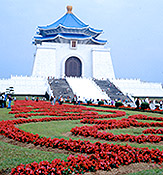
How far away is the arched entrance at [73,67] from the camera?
125ft

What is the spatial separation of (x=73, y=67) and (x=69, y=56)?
6.15 ft

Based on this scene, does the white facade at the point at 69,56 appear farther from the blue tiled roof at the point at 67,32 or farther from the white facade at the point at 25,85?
the white facade at the point at 25,85

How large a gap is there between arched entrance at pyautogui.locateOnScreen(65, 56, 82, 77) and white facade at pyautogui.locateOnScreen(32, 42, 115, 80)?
0.55 metres

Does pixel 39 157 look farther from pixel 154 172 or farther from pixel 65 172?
pixel 154 172

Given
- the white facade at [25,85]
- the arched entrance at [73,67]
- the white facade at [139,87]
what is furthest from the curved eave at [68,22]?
the white facade at [139,87]

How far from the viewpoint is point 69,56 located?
3816cm

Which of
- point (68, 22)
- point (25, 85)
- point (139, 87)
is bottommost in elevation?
point (139, 87)

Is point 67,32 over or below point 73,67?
over

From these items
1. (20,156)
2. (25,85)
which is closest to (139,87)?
(25,85)

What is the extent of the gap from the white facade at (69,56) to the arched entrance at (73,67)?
1.81 feet

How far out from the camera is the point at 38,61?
36.4 meters

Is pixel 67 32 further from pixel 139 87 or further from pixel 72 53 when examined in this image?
pixel 139 87

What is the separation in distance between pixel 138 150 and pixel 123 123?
11.2 ft

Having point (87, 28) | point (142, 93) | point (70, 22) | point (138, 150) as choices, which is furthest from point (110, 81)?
point (138, 150)
